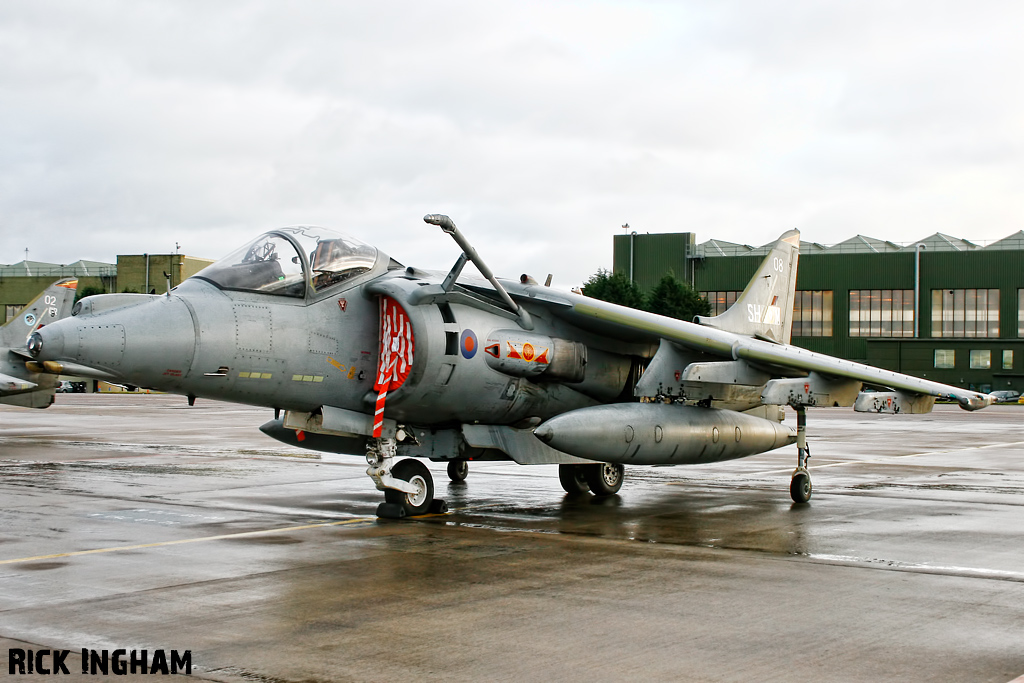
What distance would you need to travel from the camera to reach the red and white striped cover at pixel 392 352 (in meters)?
10.5

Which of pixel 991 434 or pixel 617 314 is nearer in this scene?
pixel 617 314

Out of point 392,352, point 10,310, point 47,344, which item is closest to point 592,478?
point 392,352

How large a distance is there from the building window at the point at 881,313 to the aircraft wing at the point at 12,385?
2808 inches

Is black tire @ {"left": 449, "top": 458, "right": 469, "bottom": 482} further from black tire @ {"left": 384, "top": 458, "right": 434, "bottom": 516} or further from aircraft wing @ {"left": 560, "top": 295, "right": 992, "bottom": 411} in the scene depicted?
aircraft wing @ {"left": 560, "top": 295, "right": 992, "bottom": 411}

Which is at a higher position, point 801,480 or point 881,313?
point 881,313

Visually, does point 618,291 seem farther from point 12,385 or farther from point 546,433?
point 546,433

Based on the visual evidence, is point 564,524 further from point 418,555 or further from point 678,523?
point 418,555

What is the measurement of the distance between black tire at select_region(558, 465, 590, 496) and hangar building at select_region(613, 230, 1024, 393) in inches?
2659

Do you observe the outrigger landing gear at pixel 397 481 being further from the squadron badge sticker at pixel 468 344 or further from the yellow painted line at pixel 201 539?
the squadron badge sticker at pixel 468 344

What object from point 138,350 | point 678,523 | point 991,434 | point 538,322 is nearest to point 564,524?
point 678,523

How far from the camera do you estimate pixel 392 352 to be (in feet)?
34.9

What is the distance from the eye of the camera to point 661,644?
568cm

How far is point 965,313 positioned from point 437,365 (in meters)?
79.2

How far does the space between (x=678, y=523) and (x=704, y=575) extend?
322 cm
